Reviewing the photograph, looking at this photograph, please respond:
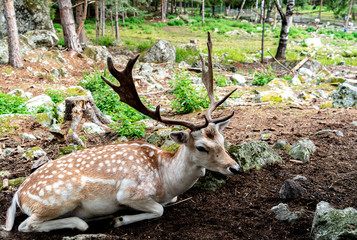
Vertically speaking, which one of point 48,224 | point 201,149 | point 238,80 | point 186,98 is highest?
point 201,149

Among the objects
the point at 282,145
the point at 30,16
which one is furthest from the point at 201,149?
the point at 30,16

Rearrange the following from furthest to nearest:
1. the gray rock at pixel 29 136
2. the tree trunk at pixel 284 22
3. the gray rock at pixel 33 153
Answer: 1. the tree trunk at pixel 284 22
2. the gray rock at pixel 29 136
3. the gray rock at pixel 33 153

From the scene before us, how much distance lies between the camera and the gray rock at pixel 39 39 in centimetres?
1394

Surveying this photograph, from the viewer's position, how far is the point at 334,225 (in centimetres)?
255

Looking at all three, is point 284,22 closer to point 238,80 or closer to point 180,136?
point 238,80

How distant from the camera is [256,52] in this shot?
20078 mm

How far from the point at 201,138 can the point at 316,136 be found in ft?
8.91

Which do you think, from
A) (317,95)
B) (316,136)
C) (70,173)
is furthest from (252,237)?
(317,95)

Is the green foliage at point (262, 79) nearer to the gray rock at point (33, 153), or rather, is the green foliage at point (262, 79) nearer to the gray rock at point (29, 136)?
the gray rock at point (29, 136)

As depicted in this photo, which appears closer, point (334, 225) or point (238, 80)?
point (334, 225)

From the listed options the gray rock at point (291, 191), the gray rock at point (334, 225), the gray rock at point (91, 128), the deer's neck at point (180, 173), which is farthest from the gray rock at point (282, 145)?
the gray rock at point (91, 128)

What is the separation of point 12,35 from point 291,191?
35.8 ft

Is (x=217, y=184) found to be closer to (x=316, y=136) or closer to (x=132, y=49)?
(x=316, y=136)

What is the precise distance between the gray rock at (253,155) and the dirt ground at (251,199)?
11 cm
